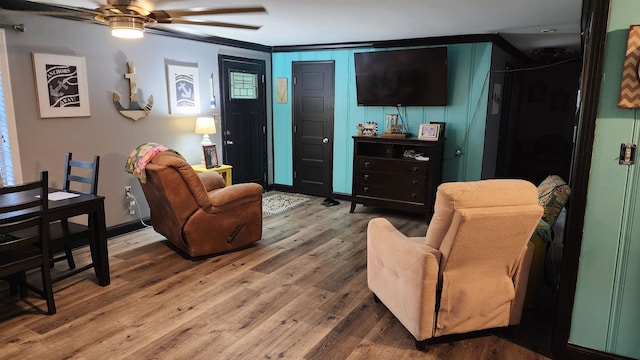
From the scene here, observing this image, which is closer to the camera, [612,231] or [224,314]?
[612,231]

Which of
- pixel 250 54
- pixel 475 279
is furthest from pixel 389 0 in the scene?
pixel 250 54

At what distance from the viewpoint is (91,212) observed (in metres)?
3.13

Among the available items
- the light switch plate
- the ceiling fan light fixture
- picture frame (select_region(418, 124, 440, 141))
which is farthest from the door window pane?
the light switch plate

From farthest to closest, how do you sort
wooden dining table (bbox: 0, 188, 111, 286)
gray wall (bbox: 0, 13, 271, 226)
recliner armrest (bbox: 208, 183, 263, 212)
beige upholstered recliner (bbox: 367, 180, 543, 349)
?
recliner armrest (bbox: 208, 183, 263, 212), gray wall (bbox: 0, 13, 271, 226), wooden dining table (bbox: 0, 188, 111, 286), beige upholstered recliner (bbox: 367, 180, 543, 349)

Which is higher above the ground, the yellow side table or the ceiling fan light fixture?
the ceiling fan light fixture

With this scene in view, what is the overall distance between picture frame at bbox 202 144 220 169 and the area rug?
0.90m

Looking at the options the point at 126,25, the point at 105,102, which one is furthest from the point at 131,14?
the point at 105,102

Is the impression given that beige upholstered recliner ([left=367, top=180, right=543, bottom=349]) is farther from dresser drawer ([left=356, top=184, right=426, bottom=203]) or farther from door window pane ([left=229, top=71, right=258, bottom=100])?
door window pane ([left=229, top=71, right=258, bottom=100])

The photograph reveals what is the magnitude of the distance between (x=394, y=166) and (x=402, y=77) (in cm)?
115

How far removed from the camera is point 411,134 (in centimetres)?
545

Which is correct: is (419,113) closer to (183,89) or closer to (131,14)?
(183,89)

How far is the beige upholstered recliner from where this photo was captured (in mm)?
2213

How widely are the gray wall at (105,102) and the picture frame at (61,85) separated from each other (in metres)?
0.05

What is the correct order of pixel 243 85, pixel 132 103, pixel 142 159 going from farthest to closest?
pixel 243 85 → pixel 132 103 → pixel 142 159
